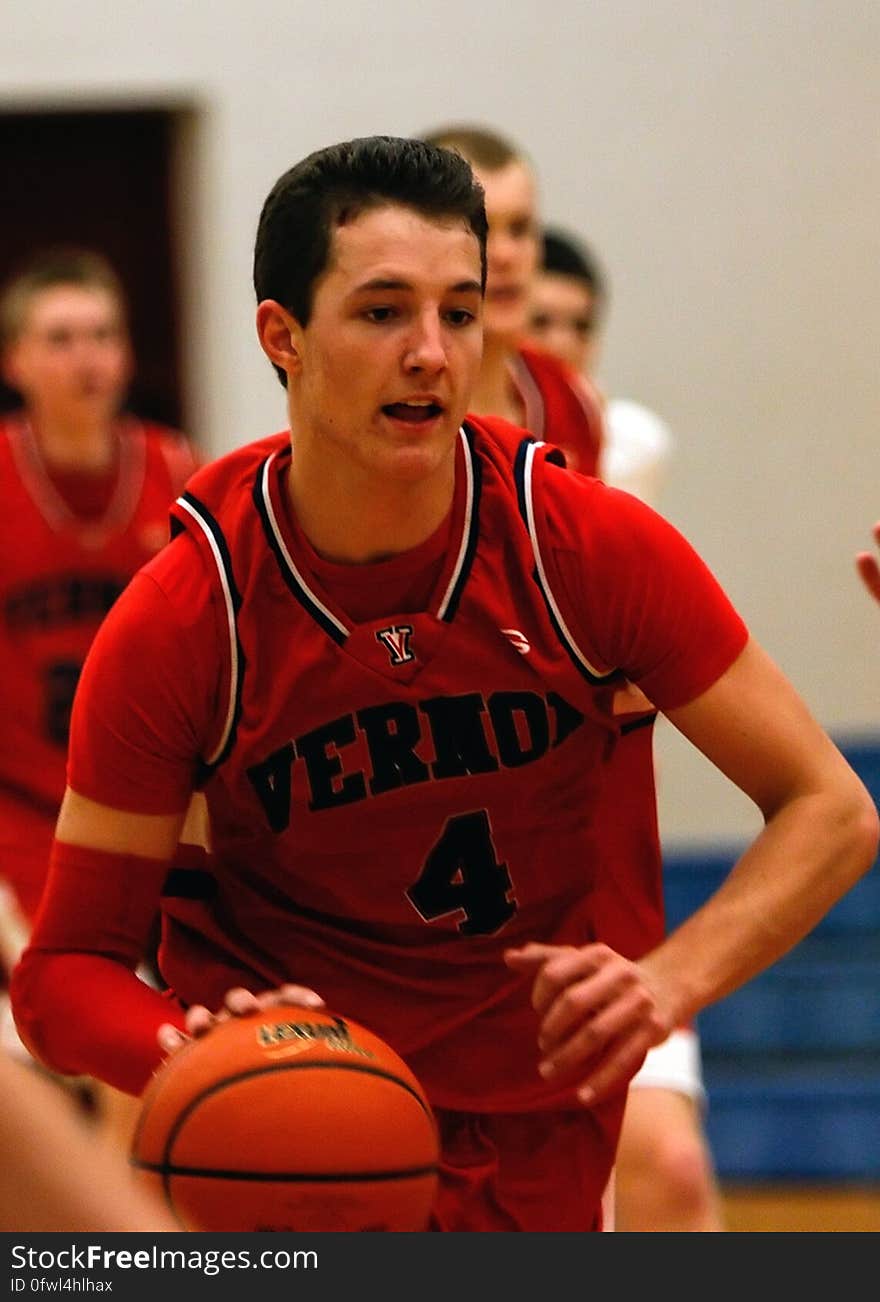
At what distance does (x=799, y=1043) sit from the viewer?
7.21 m

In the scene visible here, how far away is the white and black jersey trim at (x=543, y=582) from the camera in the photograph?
9.36 ft

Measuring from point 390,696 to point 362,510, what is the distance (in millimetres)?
242

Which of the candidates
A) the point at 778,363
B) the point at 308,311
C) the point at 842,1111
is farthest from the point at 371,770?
the point at 778,363

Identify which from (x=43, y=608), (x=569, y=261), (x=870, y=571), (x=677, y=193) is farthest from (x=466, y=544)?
(x=677, y=193)

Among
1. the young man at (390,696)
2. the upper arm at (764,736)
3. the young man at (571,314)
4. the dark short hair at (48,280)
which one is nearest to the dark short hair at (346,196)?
the young man at (390,696)

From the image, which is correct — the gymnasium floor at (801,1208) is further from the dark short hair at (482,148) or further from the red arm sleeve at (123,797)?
the red arm sleeve at (123,797)

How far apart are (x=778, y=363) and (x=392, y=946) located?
5.26 metres

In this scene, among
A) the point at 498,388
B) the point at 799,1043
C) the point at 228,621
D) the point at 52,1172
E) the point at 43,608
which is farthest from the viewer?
the point at 799,1043

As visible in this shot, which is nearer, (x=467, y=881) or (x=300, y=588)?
(x=300, y=588)

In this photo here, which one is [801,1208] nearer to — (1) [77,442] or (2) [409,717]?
(1) [77,442]

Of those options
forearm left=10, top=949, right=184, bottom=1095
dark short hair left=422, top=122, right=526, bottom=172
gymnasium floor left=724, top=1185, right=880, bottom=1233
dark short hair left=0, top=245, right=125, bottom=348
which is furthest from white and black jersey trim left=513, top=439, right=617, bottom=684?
dark short hair left=0, top=245, right=125, bottom=348

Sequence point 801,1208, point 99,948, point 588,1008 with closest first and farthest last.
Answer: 1. point 588,1008
2. point 99,948
3. point 801,1208

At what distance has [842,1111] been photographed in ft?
22.3

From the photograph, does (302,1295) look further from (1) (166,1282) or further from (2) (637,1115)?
(2) (637,1115)
